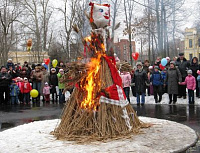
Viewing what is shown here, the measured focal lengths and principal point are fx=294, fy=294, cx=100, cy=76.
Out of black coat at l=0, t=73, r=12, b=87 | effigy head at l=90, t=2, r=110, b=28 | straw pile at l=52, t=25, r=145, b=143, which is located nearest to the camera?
straw pile at l=52, t=25, r=145, b=143

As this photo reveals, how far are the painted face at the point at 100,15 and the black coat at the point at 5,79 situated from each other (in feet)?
31.2

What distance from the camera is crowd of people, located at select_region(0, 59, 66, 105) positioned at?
15.4 m

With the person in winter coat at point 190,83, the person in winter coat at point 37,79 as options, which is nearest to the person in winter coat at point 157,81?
the person in winter coat at point 190,83

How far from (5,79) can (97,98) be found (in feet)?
32.1

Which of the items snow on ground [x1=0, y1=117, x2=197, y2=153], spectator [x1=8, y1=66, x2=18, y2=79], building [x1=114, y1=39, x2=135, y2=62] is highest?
building [x1=114, y1=39, x2=135, y2=62]

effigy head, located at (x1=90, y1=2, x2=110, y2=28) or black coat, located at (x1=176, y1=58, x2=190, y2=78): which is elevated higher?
effigy head, located at (x1=90, y1=2, x2=110, y2=28)

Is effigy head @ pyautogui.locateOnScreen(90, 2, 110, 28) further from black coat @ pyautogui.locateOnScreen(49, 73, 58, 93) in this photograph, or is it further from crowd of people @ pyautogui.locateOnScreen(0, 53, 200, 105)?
black coat @ pyautogui.locateOnScreen(49, 73, 58, 93)

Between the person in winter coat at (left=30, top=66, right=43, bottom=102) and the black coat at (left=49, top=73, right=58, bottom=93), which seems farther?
the person in winter coat at (left=30, top=66, right=43, bottom=102)

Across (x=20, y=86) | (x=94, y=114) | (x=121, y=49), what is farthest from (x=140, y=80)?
(x=94, y=114)

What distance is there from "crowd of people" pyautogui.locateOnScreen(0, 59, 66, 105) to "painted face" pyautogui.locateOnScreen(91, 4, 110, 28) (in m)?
7.97

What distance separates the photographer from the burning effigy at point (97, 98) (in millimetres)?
6551

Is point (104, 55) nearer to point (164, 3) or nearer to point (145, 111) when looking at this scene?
point (145, 111)

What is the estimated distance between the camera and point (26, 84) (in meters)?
15.7

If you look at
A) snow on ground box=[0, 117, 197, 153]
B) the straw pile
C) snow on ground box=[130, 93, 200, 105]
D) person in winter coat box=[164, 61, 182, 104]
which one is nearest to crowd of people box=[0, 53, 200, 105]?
person in winter coat box=[164, 61, 182, 104]
